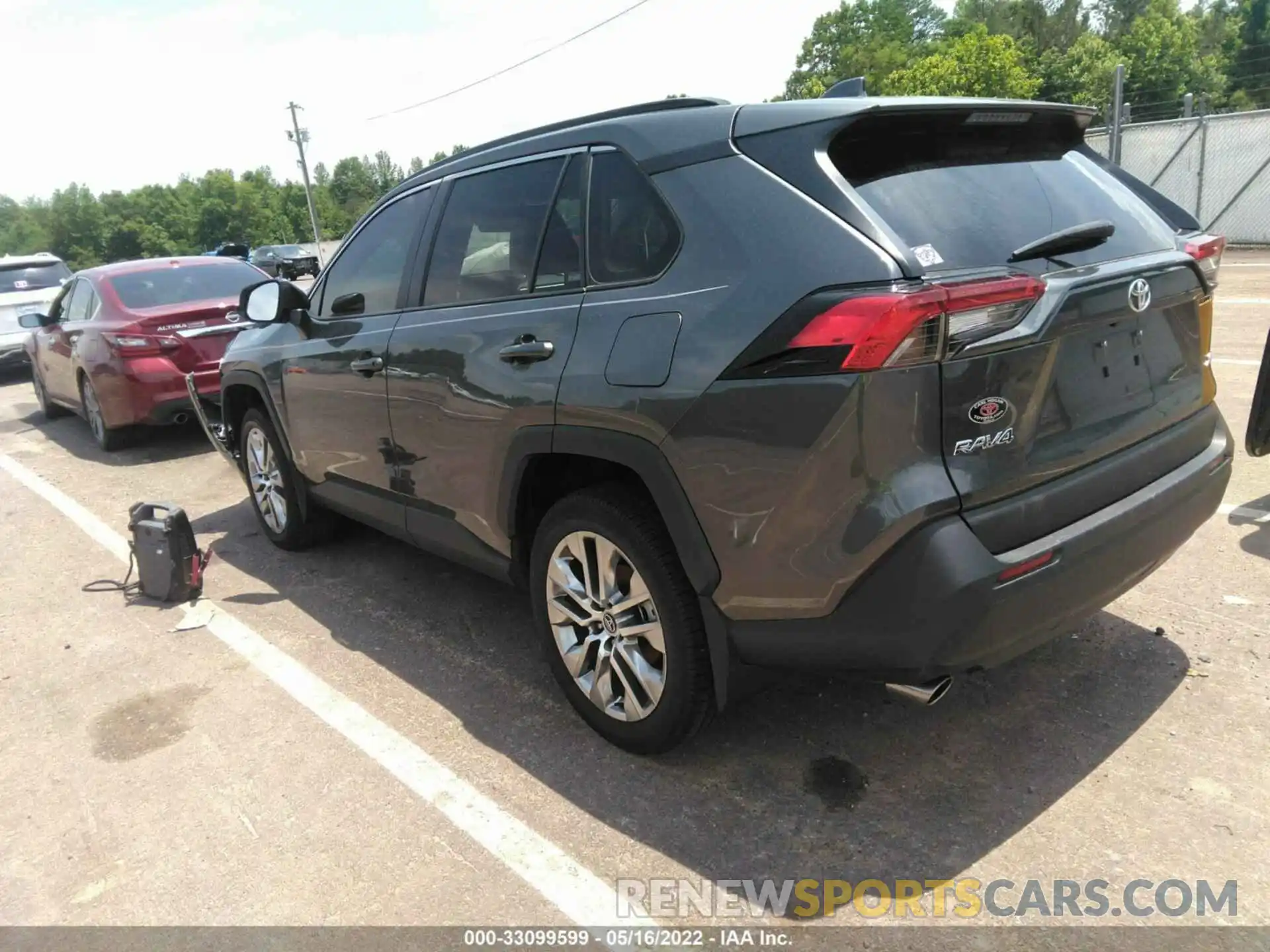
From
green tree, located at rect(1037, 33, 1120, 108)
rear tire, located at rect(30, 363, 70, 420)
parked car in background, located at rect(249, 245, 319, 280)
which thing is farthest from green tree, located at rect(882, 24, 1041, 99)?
rear tire, located at rect(30, 363, 70, 420)

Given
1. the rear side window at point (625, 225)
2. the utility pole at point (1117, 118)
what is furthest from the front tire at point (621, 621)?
the utility pole at point (1117, 118)

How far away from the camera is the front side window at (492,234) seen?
3182 millimetres

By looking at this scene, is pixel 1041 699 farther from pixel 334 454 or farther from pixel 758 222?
pixel 334 454

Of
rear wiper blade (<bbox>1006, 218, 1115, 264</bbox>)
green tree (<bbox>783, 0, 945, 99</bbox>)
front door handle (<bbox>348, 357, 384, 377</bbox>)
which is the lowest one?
front door handle (<bbox>348, 357, 384, 377</bbox>)

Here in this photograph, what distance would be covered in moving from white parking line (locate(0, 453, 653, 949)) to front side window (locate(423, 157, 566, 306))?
63.6 inches

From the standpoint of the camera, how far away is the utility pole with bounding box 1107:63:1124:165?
50.4 ft

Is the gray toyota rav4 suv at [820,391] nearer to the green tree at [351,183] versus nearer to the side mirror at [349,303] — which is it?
the side mirror at [349,303]

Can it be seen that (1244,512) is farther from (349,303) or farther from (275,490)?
(275,490)

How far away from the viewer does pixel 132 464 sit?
312 inches

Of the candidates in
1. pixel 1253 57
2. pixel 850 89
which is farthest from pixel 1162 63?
pixel 850 89

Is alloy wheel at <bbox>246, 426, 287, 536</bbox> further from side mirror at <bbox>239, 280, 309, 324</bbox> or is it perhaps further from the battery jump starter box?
side mirror at <bbox>239, 280, 309, 324</bbox>

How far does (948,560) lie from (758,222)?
38.4 inches

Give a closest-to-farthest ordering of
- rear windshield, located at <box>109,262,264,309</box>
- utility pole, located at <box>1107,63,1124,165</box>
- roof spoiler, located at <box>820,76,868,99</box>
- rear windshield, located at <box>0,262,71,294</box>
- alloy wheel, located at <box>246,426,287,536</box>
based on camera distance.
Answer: roof spoiler, located at <box>820,76,868,99</box> → alloy wheel, located at <box>246,426,287,536</box> → rear windshield, located at <box>109,262,264,309</box> → rear windshield, located at <box>0,262,71,294</box> → utility pole, located at <box>1107,63,1124,165</box>

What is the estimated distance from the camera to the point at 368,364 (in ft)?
12.7
